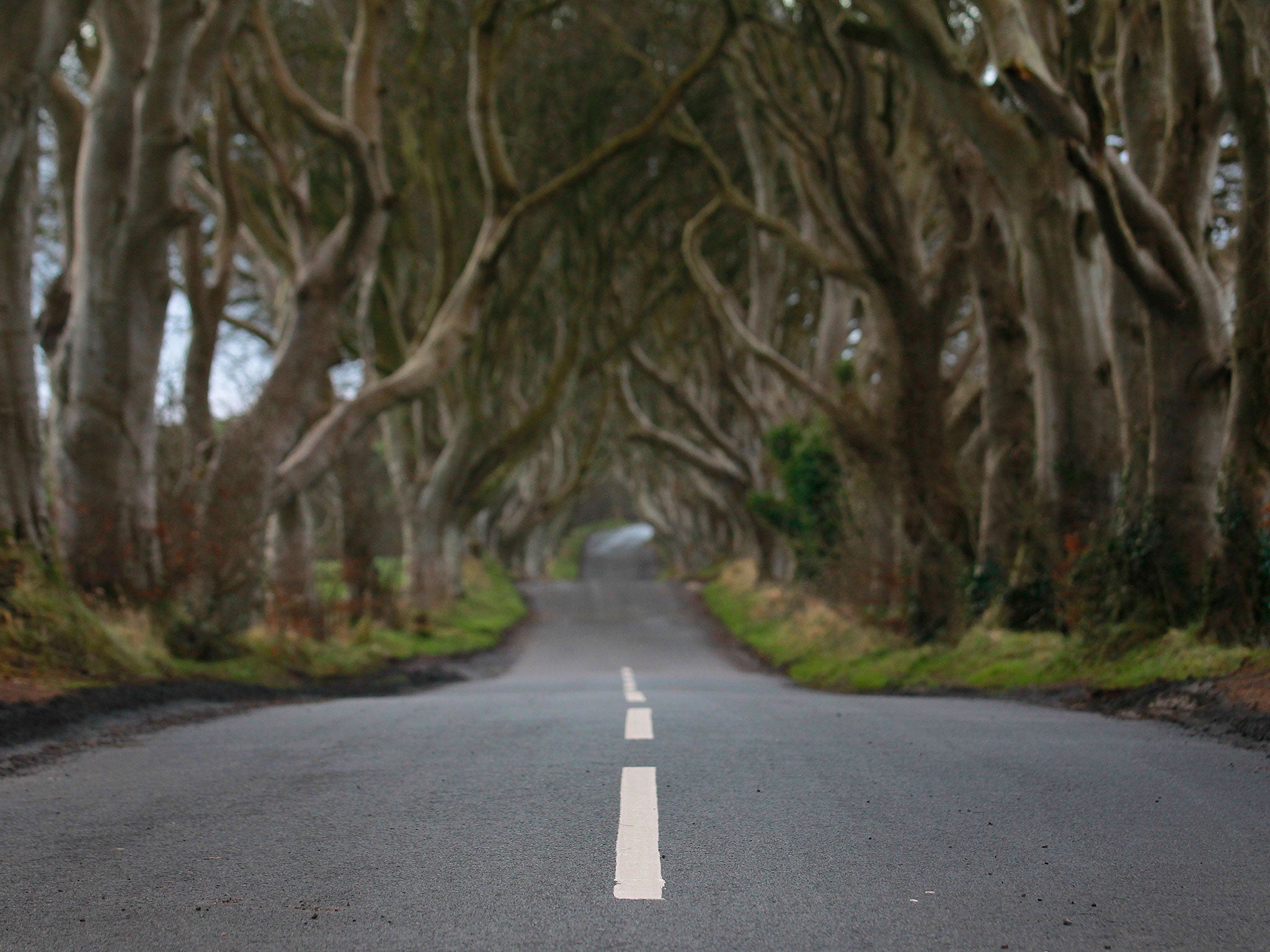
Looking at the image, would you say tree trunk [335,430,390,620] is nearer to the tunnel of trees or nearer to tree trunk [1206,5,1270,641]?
the tunnel of trees

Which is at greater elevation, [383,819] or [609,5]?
[609,5]

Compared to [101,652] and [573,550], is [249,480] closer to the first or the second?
[101,652]

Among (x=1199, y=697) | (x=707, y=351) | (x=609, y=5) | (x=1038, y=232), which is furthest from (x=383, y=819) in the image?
(x=707, y=351)

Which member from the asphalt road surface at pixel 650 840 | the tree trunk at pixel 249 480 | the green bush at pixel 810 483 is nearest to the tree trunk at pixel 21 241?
the tree trunk at pixel 249 480

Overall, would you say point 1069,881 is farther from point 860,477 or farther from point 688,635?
point 688,635

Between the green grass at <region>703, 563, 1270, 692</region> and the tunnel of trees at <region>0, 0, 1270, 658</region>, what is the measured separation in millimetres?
425

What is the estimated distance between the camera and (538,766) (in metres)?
6.64

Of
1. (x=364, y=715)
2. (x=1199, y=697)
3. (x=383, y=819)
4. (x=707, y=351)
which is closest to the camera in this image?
(x=383, y=819)

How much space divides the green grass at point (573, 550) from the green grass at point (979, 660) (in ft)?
120

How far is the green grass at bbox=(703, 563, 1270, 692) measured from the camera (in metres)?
10.2

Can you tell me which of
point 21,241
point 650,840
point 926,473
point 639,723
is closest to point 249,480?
point 21,241

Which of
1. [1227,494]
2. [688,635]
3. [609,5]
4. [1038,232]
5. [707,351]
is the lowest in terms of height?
[688,635]

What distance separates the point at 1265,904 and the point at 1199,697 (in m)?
5.21

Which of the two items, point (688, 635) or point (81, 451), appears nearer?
point (81, 451)
